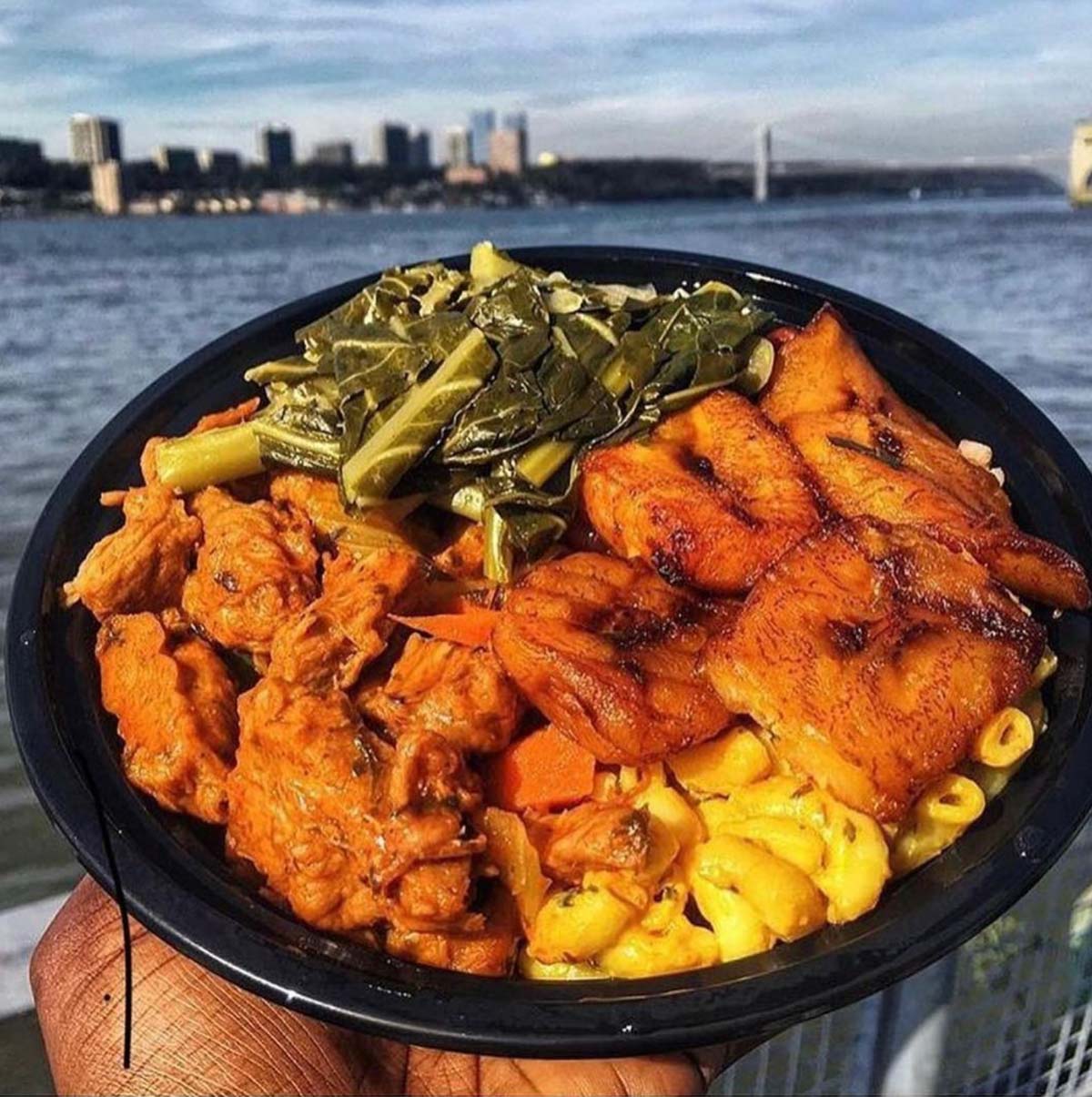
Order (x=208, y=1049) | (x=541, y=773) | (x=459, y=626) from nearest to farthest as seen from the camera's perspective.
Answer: (x=541, y=773) → (x=459, y=626) → (x=208, y=1049)

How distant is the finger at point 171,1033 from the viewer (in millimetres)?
2850

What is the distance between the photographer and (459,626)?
2615 mm

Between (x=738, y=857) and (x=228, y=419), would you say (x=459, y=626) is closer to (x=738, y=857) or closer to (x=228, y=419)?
(x=738, y=857)

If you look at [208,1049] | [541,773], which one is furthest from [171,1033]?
[541,773]

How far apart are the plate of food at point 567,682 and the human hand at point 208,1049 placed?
76 cm

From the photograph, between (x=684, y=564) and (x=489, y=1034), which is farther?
(x=684, y=564)

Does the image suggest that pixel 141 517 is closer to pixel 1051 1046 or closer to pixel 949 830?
pixel 949 830

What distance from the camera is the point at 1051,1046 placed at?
567 cm

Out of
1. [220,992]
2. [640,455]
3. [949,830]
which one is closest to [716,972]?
[949,830]

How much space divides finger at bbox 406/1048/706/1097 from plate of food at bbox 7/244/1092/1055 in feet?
3.14

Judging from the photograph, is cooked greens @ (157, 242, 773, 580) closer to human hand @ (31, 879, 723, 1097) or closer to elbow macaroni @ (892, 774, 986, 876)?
elbow macaroni @ (892, 774, 986, 876)

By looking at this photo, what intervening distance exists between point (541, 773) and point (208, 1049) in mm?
1251

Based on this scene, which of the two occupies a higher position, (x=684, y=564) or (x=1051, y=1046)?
(x=684, y=564)

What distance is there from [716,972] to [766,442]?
1275mm
